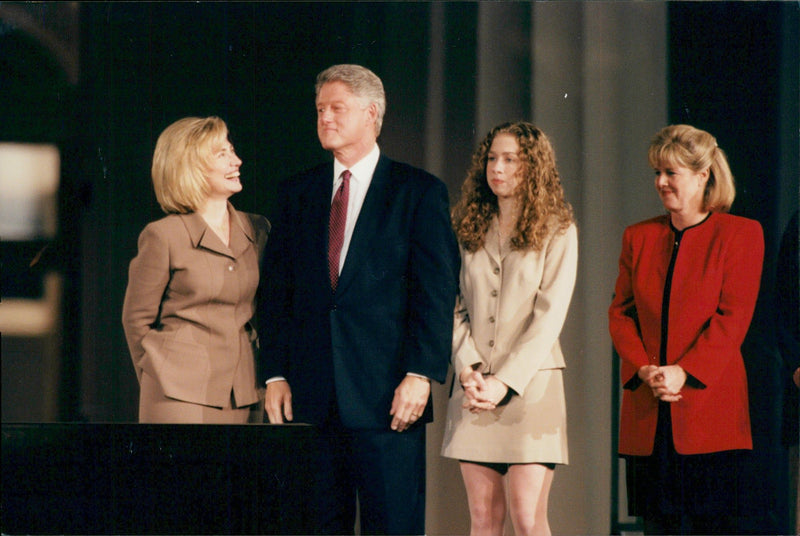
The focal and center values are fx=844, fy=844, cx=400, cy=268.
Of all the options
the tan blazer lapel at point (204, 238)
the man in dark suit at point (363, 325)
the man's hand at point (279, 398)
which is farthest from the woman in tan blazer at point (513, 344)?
the tan blazer lapel at point (204, 238)

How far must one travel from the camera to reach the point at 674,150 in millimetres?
3965

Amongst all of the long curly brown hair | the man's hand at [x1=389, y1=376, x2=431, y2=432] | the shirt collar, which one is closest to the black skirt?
the long curly brown hair

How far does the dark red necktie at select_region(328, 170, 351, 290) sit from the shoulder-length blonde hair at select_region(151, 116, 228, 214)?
70 centimetres

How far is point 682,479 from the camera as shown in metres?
3.65

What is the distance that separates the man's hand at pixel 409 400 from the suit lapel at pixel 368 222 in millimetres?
486

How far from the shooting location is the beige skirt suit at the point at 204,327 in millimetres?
3887

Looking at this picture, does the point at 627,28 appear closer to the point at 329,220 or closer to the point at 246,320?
the point at 329,220

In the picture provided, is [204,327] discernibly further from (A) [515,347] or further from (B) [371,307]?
(A) [515,347]

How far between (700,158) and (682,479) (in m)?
1.47

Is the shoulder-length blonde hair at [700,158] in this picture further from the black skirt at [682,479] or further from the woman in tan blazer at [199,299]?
the woman in tan blazer at [199,299]

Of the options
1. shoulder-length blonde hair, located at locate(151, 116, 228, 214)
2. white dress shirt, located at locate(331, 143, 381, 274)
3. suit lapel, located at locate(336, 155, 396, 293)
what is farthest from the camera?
shoulder-length blonde hair, located at locate(151, 116, 228, 214)

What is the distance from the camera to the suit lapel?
140 inches

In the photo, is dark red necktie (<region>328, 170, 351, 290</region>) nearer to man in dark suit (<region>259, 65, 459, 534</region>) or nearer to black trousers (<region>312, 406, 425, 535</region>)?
man in dark suit (<region>259, 65, 459, 534</region>)

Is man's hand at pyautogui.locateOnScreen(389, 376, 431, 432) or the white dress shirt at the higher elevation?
the white dress shirt
